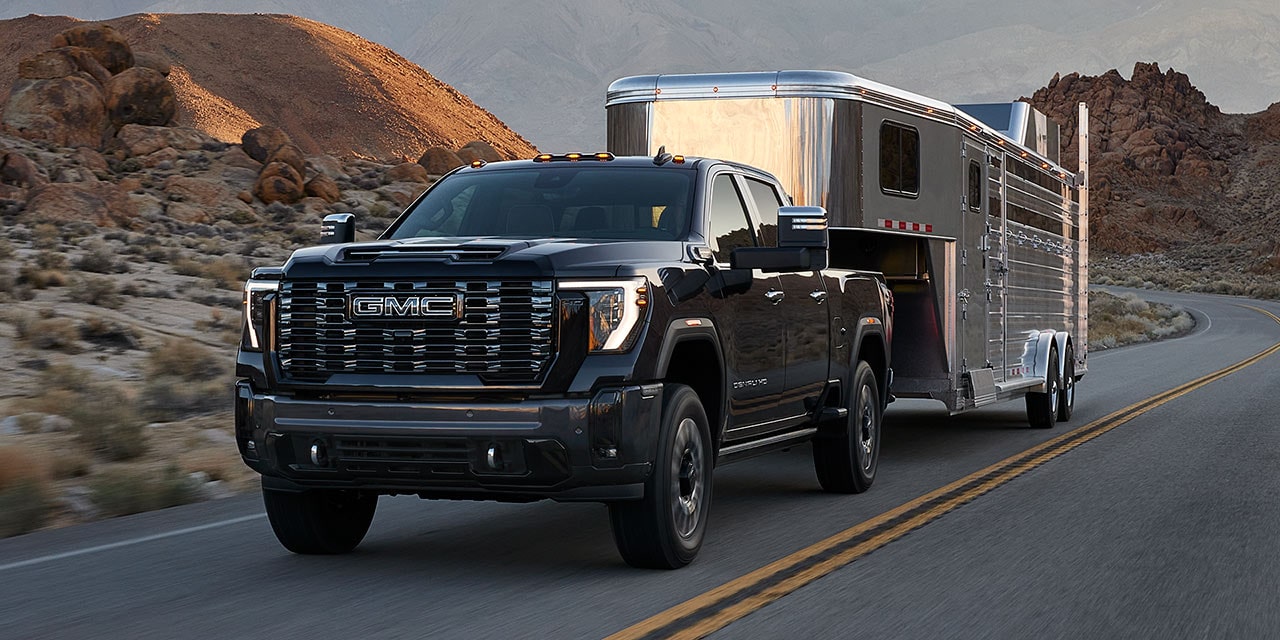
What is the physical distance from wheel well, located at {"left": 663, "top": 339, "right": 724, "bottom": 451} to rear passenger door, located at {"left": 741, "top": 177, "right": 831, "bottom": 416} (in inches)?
42.0

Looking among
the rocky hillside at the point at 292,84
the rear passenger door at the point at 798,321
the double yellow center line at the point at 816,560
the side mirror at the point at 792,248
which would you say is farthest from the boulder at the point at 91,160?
the side mirror at the point at 792,248

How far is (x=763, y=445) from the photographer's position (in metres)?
9.24

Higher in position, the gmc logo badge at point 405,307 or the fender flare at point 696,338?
the gmc logo badge at point 405,307

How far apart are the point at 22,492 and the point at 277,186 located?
145ft

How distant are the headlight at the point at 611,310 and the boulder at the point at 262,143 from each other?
51988mm

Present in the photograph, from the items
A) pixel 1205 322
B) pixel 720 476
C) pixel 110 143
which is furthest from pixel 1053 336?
pixel 110 143

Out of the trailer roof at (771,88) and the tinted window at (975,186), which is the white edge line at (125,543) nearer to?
the trailer roof at (771,88)

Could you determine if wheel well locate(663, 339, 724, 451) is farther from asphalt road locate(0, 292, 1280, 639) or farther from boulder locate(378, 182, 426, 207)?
boulder locate(378, 182, 426, 207)

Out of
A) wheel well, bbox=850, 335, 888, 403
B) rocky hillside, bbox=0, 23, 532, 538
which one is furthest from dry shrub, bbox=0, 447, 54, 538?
wheel well, bbox=850, 335, 888, 403

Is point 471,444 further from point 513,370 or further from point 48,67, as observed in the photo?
point 48,67

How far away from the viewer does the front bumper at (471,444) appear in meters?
7.10

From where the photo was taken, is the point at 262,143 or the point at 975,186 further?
the point at 262,143

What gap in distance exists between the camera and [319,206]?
52781 millimetres

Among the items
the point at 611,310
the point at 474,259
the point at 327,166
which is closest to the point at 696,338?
the point at 611,310
